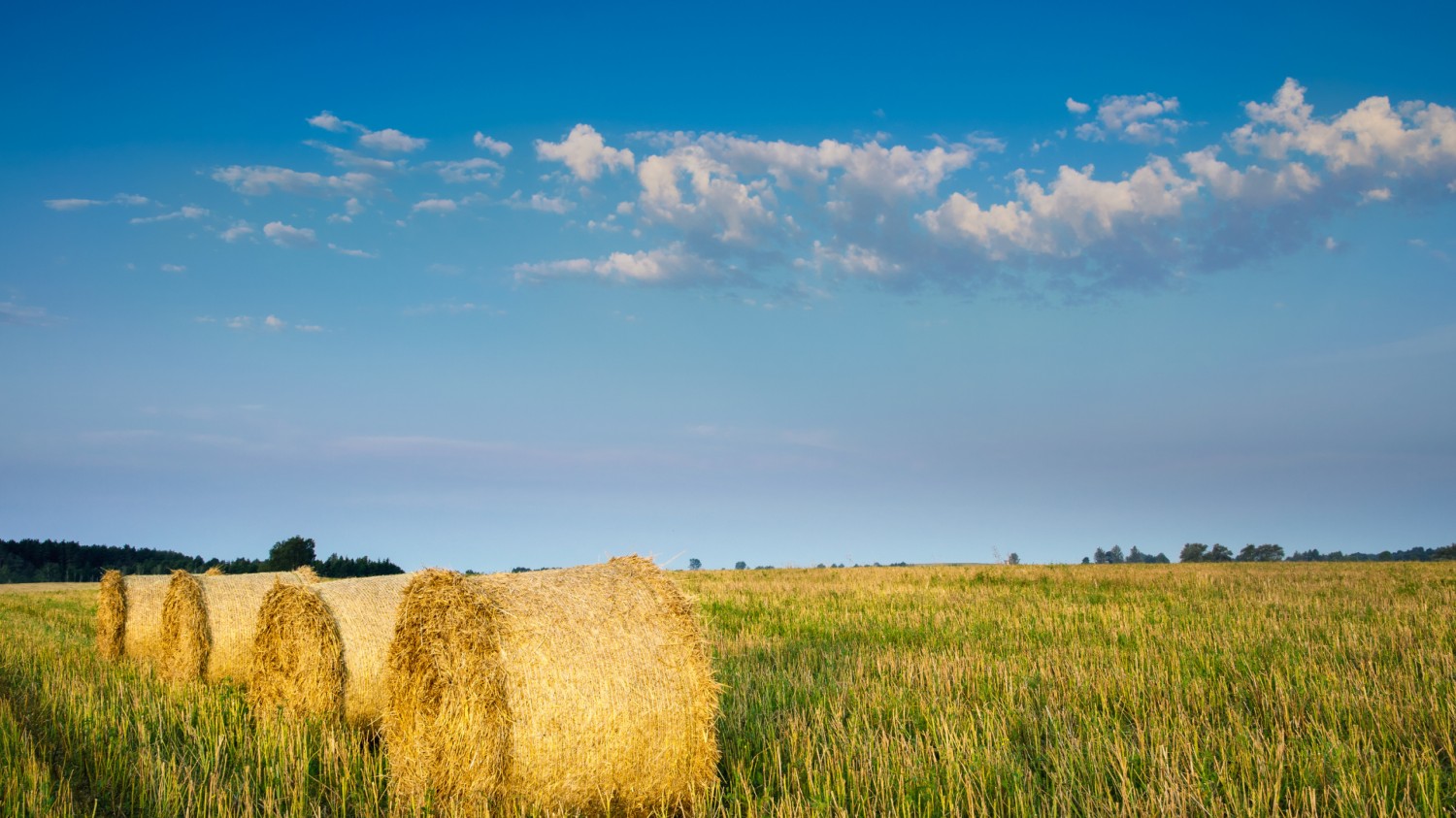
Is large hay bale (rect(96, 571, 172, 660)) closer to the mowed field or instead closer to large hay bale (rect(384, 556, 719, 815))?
the mowed field

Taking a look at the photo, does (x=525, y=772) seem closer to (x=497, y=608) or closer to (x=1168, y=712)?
(x=497, y=608)

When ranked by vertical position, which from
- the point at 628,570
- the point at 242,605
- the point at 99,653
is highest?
the point at 628,570

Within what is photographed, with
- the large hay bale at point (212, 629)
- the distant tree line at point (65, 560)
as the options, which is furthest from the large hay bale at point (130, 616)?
the distant tree line at point (65, 560)

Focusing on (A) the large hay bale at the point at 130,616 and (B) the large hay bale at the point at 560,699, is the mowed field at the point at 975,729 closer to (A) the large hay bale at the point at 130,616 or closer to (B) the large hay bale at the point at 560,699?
(B) the large hay bale at the point at 560,699

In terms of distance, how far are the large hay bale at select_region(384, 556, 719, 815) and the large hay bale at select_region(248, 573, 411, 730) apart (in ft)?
Answer: 7.61

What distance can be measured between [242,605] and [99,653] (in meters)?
4.51

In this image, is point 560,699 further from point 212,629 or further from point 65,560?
point 65,560

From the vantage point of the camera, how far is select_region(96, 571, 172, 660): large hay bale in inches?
538

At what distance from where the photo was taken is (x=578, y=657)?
223 inches

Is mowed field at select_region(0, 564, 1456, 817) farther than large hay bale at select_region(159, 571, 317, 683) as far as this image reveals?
No

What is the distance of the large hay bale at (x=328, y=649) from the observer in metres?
8.48

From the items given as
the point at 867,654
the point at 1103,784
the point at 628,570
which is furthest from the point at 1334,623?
the point at 628,570

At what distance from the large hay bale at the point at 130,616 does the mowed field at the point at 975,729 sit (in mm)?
673

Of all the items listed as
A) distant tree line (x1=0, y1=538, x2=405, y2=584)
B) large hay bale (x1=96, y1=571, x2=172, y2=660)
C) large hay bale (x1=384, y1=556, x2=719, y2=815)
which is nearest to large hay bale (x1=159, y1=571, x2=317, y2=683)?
large hay bale (x1=96, y1=571, x2=172, y2=660)
